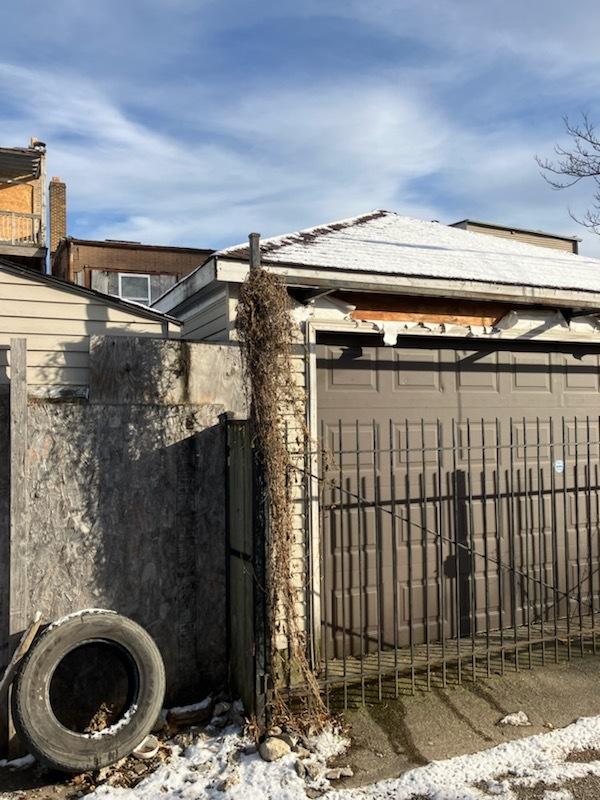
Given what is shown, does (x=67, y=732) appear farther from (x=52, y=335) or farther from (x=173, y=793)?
(x=52, y=335)

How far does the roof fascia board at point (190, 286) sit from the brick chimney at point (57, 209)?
18780 millimetres

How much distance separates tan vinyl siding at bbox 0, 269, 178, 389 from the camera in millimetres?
5219

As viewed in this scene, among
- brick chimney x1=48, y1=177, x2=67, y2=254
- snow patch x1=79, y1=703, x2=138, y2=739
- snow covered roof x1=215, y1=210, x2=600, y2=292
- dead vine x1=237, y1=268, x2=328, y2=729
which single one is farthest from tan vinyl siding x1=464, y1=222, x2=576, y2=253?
brick chimney x1=48, y1=177, x2=67, y2=254

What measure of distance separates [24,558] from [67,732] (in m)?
1.13

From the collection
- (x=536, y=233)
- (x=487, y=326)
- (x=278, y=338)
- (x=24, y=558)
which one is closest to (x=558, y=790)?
(x=278, y=338)

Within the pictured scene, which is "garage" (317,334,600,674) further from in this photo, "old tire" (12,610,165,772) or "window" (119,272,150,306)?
"window" (119,272,150,306)

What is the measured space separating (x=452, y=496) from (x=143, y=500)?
2.96m

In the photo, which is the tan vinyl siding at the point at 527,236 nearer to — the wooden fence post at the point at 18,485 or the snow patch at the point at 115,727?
the wooden fence post at the point at 18,485

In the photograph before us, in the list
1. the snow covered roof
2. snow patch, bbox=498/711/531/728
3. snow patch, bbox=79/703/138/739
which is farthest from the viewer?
the snow covered roof

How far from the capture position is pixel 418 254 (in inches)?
265

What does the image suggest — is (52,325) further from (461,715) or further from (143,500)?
(461,715)

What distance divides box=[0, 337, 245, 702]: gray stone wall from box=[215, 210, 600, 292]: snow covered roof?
3.77 ft

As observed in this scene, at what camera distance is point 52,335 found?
17.5 ft

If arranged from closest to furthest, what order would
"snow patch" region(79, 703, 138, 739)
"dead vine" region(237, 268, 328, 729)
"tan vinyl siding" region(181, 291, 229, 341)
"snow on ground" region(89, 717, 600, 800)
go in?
"snow on ground" region(89, 717, 600, 800)
"snow patch" region(79, 703, 138, 739)
"dead vine" region(237, 268, 328, 729)
"tan vinyl siding" region(181, 291, 229, 341)
